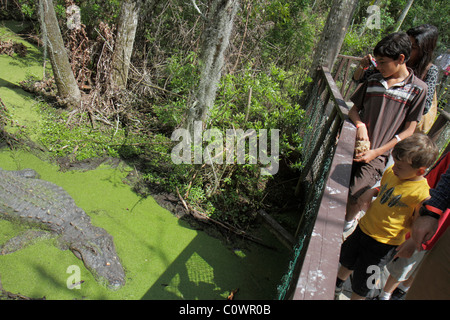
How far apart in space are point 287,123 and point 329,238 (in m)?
2.42

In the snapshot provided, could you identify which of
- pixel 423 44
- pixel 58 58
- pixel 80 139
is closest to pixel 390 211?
pixel 423 44

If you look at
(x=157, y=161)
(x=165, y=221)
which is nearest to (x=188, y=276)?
(x=165, y=221)

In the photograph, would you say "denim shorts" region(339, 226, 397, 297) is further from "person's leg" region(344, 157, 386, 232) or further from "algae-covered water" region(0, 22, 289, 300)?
"algae-covered water" region(0, 22, 289, 300)

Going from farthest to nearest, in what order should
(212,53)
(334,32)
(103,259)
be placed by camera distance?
(334,32), (212,53), (103,259)

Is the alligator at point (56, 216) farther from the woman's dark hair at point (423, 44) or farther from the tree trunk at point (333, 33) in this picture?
the tree trunk at point (333, 33)

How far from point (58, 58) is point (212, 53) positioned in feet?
8.40

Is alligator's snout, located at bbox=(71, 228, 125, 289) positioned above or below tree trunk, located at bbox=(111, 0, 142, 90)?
below

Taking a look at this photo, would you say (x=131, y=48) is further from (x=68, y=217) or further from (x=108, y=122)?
(x=68, y=217)

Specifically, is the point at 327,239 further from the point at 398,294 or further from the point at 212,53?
the point at 212,53

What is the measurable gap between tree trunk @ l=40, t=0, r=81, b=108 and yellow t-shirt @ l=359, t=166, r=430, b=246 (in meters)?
4.57

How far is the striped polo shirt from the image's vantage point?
2086 millimetres

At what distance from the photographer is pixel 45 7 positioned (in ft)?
13.7

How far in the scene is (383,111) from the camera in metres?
2.17

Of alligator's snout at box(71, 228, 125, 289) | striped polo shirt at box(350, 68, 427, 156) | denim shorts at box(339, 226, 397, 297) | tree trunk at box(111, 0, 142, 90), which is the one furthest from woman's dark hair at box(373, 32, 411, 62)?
tree trunk at box(111, 0, 142, 90)
